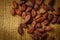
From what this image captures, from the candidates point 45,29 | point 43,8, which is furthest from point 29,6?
point 45,29

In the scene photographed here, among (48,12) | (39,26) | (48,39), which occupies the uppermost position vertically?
(48,12)

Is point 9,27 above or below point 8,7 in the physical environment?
below

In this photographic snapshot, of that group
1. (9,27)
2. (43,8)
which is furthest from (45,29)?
(9,27)

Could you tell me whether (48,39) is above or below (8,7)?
below

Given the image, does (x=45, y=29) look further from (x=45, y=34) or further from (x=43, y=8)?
(x=43, y=8)

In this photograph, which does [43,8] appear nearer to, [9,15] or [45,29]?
[45,29]
